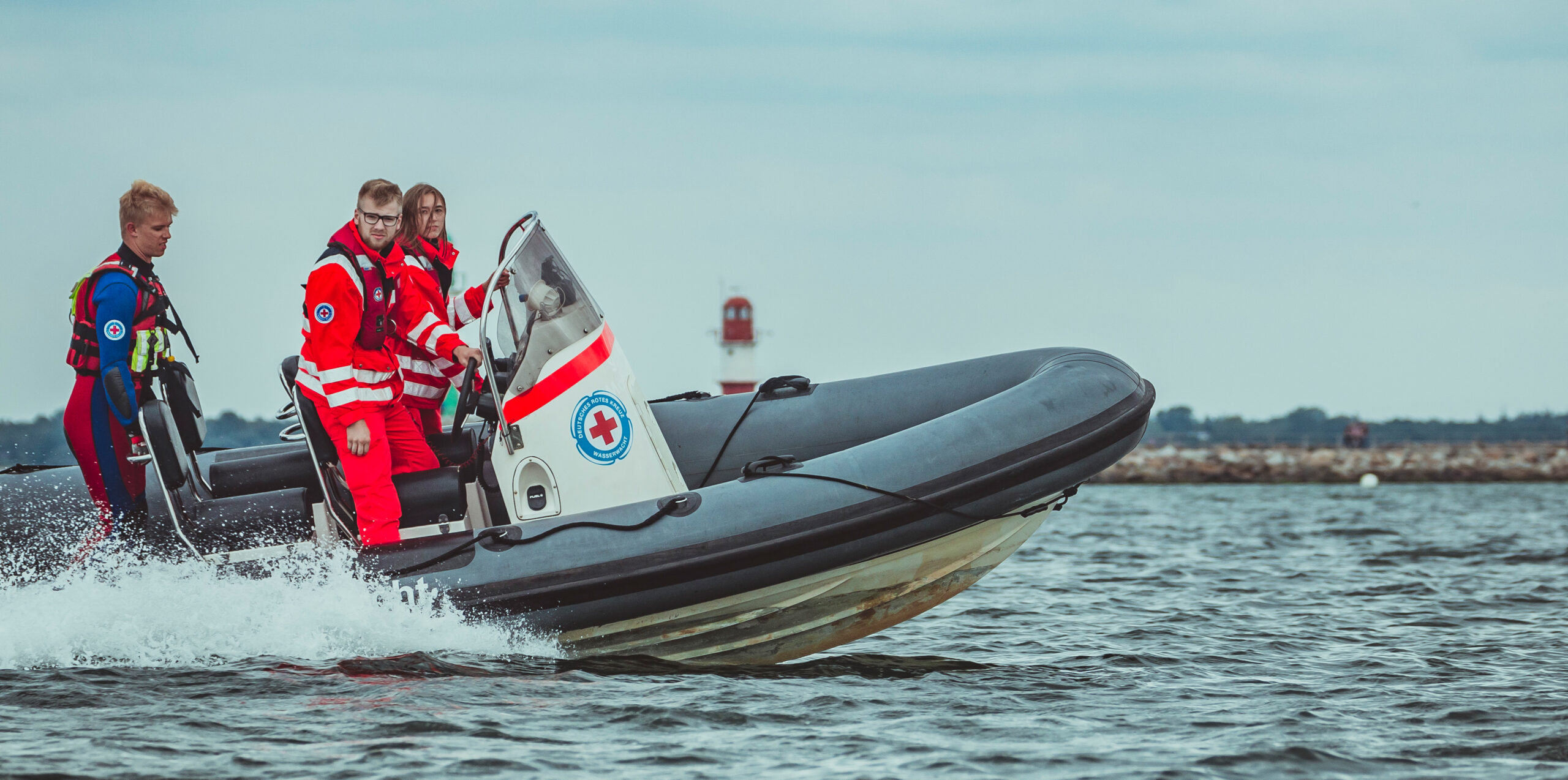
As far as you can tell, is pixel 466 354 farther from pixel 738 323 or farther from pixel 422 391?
pixel 738 323

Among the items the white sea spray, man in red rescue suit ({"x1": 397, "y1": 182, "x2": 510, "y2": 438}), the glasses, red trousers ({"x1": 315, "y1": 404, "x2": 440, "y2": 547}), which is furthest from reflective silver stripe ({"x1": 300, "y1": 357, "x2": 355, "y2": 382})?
the white sea spray

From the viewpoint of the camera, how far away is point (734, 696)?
13.0 ft

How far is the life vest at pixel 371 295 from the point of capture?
4.07 metres

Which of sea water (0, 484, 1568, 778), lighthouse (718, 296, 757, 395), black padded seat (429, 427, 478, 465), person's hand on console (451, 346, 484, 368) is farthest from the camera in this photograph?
lighthouse (718, 296, 757, 395)

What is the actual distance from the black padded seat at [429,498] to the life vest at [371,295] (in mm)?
471

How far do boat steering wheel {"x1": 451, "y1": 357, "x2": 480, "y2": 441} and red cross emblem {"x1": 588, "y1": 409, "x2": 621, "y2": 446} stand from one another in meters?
0.37

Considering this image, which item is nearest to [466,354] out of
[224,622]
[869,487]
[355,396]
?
[355,396]

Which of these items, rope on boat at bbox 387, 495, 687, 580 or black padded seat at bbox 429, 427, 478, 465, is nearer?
rope on boat at bbox 387, 495, 687, 580

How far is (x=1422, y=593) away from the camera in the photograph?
23.7 feet

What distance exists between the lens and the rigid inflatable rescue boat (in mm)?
4160

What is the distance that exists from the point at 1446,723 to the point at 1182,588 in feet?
12.3

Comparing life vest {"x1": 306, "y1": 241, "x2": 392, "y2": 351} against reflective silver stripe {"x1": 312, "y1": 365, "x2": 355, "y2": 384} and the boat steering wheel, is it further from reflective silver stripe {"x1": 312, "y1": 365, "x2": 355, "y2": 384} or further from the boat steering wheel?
the boat steering wheel

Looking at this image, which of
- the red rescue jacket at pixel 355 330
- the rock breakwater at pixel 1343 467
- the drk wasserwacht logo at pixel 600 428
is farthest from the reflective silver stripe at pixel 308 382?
the rock breakwater at pixel 1343 467

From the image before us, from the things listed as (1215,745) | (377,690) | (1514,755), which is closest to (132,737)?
(377,690)
